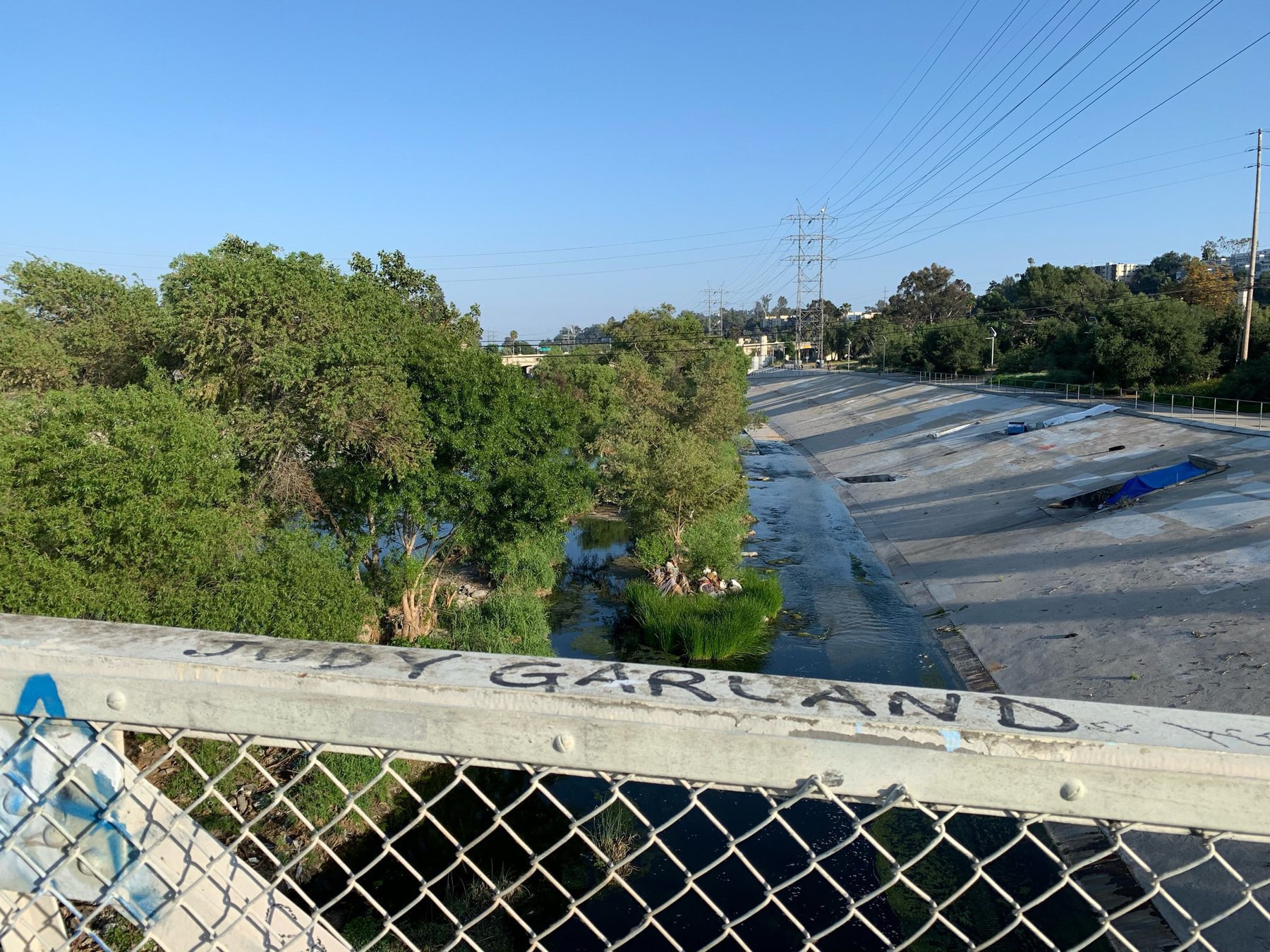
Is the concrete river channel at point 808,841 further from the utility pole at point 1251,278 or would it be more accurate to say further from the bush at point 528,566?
the utility pole at point 1251,278

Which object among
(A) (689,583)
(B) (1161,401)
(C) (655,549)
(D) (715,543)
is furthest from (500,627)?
(B) (1161,401)

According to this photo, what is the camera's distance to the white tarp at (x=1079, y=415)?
118ft

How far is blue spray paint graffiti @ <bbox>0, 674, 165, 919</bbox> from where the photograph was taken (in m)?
1.72

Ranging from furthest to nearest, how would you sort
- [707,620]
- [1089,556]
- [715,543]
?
[715,543], [1089,556], [707,620]

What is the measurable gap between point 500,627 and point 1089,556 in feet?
45.1

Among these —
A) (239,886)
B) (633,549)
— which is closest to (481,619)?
(633,549)

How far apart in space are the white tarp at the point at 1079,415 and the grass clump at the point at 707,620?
22.8 meters

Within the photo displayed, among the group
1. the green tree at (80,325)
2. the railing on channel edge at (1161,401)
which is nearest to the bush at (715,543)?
the green tree at (80,325)

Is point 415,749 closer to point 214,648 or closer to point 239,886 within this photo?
point 214,648

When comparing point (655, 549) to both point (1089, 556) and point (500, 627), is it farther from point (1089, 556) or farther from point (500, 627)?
point (1089, 556)

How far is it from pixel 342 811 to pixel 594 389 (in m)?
40.6

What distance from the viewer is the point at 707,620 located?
59.1 feet

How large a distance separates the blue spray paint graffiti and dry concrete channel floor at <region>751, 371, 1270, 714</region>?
13.9 meters

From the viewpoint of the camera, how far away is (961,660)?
54.4ft
